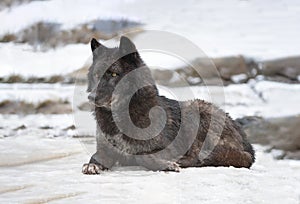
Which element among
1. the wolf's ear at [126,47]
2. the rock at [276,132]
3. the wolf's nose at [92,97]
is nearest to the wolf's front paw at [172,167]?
the wolf's nose at [92,97]

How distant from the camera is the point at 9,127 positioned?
7.05 metres

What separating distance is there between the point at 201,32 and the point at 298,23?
1567mm

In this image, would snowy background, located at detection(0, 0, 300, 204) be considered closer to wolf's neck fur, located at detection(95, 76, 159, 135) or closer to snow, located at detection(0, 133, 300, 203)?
snow, located at detection(0, 133, 300, 203)

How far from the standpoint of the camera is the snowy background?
369 cm

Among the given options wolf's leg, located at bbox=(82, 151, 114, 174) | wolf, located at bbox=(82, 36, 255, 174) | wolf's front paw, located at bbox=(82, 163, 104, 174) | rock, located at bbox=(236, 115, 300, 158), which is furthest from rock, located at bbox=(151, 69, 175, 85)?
wolf's front paw, located at bbox=(82, 163, 104, 174)

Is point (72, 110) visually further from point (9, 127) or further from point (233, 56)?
point (233, 56)

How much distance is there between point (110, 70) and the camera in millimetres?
4156

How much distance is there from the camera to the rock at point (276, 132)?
645 centimetres

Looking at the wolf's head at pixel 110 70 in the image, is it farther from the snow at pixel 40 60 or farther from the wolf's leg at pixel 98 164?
the snow at pixel 40 60

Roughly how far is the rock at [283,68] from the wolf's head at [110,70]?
3.64m

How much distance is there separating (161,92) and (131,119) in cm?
317

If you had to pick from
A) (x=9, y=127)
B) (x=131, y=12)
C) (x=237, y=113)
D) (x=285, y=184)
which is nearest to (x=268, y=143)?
(x=237, y=113)

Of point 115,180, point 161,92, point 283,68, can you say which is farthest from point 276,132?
point 115,180

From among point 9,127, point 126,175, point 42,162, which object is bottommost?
point 9,127
